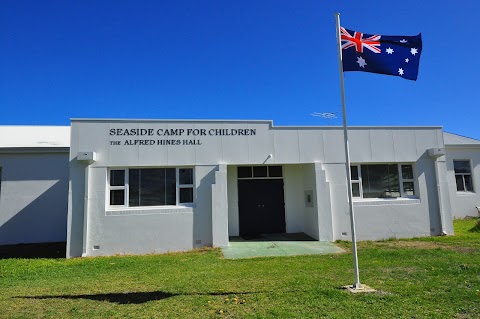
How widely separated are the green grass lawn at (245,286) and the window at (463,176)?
11131 millimetres

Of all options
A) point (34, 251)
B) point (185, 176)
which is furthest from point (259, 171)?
point (34, 251)

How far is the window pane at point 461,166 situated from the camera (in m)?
21.4

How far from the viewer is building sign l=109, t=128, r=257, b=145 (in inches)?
510

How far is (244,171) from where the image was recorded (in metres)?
15.2

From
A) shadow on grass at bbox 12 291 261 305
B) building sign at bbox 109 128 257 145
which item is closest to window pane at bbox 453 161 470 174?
building sign at bbox 109 128 257 145

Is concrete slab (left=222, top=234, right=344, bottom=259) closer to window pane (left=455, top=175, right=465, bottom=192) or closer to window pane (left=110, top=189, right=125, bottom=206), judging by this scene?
window pane (left=110, top=189, right=125, bottom=206)

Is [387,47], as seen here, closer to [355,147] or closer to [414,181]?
[355,147]

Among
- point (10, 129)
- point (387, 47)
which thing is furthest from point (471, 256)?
point (10, 129)

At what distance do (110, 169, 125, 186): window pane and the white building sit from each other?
0.12 ft

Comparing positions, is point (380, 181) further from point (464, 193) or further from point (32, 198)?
point (32, 198)

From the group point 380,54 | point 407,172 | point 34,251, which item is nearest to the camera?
point 380,54

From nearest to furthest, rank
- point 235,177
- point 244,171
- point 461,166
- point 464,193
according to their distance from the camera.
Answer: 1. point 235,177
2. point 244,171
3. point 464,193
4. point 461,166

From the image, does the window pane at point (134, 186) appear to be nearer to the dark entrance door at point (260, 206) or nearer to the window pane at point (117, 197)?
the window pane at point (117, 197)

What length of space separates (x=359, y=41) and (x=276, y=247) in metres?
7.60
